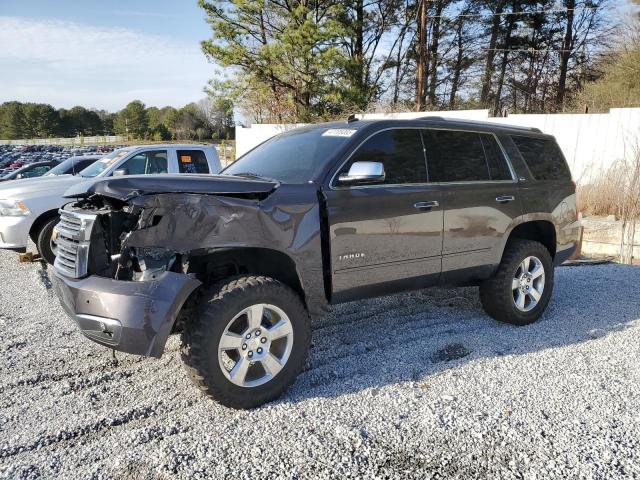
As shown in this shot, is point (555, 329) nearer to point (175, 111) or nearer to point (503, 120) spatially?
point (503, 120)

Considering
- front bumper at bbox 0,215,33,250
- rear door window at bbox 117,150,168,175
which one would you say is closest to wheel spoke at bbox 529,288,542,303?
rear door window at bbox 117,150,168,175

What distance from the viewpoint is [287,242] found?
331 centimetres

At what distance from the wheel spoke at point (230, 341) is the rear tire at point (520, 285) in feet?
8.63

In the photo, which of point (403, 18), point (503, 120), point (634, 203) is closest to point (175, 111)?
point (403, 18)

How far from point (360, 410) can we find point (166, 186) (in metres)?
1.87

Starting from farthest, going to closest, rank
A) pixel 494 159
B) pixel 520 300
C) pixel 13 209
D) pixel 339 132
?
pixel 13 209 < pixel 520 300 < pixel 494 159 < pixel 339 132

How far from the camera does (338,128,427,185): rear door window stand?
3.83m

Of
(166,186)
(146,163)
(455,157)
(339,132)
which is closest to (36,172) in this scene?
(146,163)

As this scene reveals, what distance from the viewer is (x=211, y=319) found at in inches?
118

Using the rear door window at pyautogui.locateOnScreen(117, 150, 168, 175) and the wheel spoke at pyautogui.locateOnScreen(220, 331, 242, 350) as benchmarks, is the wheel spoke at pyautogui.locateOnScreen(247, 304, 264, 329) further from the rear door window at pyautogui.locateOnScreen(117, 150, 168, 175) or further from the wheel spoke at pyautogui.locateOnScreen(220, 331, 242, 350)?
the rear door window at pyautogui.locateOnScreen(117, 150, 168, 175)

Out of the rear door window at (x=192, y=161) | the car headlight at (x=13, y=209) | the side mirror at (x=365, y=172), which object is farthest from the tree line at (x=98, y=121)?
the side mirror at (x=365, y=172)

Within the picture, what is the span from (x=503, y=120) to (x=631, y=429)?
13.1m

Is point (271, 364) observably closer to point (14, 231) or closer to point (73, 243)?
point (73, 243)

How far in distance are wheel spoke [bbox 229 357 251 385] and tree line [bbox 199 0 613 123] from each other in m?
20.6
